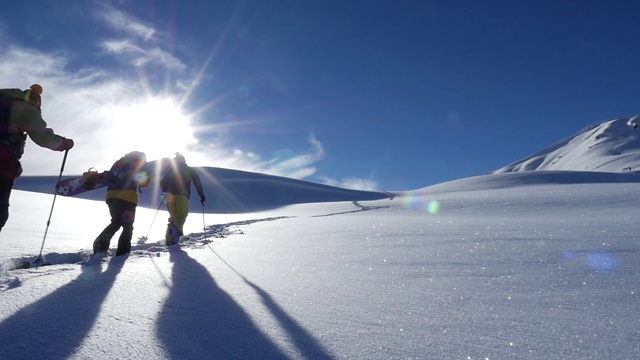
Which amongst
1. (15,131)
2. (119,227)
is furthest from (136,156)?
(15,131)

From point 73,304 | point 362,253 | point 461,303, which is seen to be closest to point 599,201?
point 362,253

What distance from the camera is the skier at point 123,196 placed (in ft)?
16.3

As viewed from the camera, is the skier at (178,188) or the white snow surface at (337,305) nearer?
the white snow surface at (337,305)

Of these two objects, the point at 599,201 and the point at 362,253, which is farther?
the point at 599,201

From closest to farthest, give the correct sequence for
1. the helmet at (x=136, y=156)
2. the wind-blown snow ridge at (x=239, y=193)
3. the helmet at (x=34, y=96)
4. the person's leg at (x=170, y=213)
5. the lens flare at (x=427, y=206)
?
the helmet at (x=34, y=96) → the helmet at (x=136, y=156) → the person's leg at (x=170, y=213) → the lens flare at (x=427, y=206) → the wind-blown snow ridge at (x=239, y=193)

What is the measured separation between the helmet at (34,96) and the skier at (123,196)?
1.50 meters

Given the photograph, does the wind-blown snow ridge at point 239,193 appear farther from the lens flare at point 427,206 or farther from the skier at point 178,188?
the skier at point 178,188

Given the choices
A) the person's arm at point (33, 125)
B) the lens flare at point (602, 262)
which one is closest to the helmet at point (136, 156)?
Result: the person's arm at point (33, 125)

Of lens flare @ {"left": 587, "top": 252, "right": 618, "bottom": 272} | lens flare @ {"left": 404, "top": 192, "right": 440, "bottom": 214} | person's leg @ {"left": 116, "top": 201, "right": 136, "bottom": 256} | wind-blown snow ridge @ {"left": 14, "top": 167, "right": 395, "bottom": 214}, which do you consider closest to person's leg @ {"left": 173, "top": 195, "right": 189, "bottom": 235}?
person's leg @ {"left": 116, "top": 201, "right": 136, "bottom": 256}

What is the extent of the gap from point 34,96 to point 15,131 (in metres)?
0.44

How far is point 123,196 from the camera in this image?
5.37 meters

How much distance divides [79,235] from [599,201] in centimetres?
1356

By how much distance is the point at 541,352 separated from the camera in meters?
1.67

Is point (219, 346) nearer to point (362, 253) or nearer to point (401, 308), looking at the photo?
point (401, 308)
